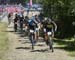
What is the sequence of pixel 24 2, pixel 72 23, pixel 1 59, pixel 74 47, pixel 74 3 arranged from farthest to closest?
pixel 24 2
pixel 72 23
pixel 74 3
pixel 74 47
pixel 1 59

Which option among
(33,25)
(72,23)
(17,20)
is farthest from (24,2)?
(33,25)

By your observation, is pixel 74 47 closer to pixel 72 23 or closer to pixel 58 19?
pixel 72 23

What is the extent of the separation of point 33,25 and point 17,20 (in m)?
16.1

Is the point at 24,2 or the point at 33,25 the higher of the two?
the point at 33,25

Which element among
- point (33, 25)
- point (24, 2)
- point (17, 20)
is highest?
point (33, 25)

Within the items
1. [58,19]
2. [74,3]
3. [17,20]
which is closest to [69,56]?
[74,3]

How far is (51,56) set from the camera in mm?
18562

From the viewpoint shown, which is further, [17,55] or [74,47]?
[74,47]

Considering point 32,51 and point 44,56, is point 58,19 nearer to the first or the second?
point 32,51

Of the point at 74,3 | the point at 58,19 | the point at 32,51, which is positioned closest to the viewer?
the point at 32,51

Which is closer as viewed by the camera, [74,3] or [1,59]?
Answer: [1,59]

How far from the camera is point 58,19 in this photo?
109 ft

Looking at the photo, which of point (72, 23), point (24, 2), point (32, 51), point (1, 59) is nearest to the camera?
point (1, 59)

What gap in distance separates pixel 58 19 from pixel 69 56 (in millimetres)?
14674
